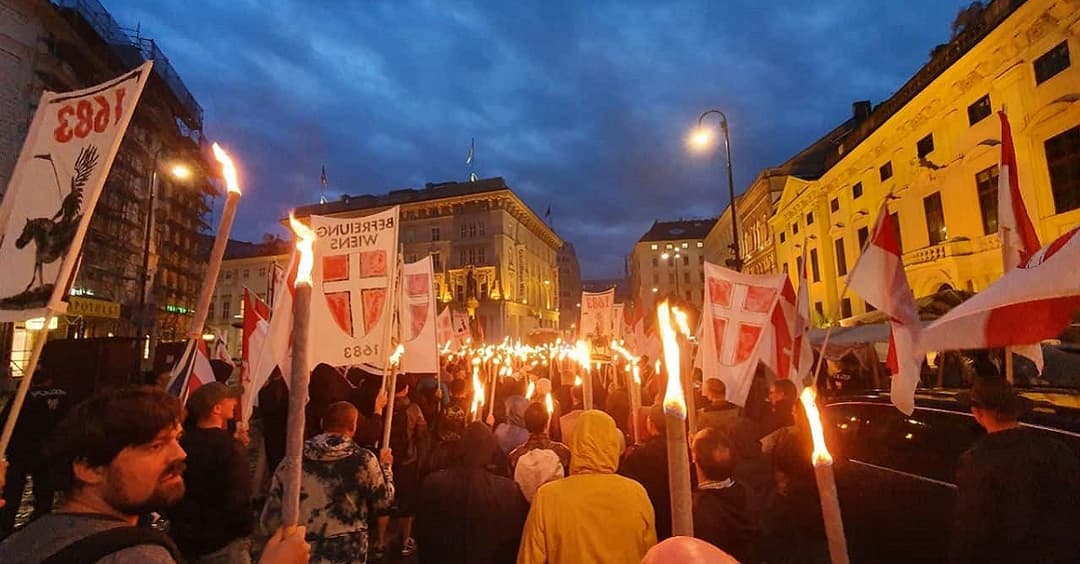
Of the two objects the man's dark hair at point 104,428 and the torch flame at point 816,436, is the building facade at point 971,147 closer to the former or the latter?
the torch flame at point 816,436

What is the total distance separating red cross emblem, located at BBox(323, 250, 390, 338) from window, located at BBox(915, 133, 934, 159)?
25739 mm

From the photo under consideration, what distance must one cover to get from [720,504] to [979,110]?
941 inches

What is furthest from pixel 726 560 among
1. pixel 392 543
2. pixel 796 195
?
pixel 796 195

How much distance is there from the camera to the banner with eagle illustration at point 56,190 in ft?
8.34

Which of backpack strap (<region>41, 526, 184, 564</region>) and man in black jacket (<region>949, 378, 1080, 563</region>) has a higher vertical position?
backpack strap (<region>41, 526, 184, 564</region>)

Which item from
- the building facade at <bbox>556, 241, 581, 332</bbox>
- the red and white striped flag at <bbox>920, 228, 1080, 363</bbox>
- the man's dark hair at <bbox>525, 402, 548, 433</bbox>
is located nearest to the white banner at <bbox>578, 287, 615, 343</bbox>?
the man's dark hair at <bbox>525, 402, 548, 433</bbox>

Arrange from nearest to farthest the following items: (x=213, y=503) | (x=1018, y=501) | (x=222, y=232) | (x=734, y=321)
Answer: (x=222, y=232) < (x=1018, y=501) < (x=213, y=503) < (x=734, y=321)

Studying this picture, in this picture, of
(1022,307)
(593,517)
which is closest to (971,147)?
(1022,307)

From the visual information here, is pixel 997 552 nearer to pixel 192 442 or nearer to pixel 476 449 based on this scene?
pixel 476 449

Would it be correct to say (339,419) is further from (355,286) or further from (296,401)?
(355,286)

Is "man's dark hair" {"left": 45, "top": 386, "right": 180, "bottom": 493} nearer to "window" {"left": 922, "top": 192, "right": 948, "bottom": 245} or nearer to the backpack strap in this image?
the backpack strap

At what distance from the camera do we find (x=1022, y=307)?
374cm

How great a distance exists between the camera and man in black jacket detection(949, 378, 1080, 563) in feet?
9.29

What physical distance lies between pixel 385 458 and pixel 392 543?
295 centimetres
